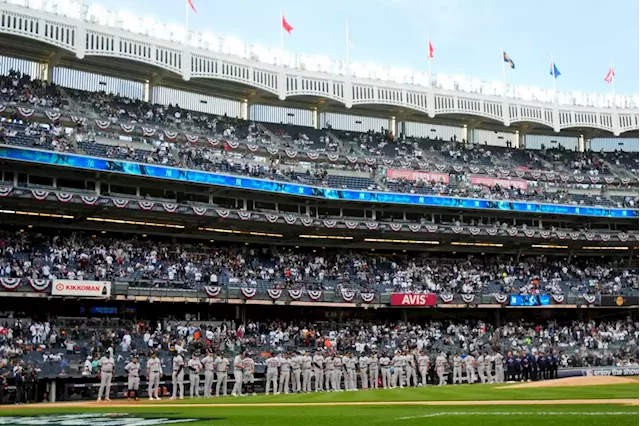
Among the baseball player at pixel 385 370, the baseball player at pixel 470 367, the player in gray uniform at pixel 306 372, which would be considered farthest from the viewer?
the baseball player at pixel 470 367

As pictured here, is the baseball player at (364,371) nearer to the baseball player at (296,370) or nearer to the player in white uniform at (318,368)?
the player in white uniform at (318,368)

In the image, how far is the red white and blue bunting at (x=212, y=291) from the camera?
43094 mm

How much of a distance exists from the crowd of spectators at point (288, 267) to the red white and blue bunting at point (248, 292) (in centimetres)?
60

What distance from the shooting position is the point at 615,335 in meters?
50.0

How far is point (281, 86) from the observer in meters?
55.4

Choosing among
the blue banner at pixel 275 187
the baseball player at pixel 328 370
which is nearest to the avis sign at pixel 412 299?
the blue banner at pixel 275 187

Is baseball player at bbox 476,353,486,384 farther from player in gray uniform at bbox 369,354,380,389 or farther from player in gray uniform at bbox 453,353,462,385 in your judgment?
player in gray uniform at bbox 369,354,380,389

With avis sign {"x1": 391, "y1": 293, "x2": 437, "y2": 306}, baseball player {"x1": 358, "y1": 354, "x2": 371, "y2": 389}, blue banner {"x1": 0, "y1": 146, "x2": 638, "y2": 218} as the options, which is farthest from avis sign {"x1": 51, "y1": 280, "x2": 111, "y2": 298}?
avis sign {"x1": 391, "y1": 293, "x2": 437, "y2": 306}

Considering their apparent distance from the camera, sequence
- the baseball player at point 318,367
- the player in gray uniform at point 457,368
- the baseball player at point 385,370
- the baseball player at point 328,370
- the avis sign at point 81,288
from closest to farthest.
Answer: the baseball player at point 318,367 → the baseball player at point 328,370 → the baseball player at point 385,370 → the player in gray uniform at point 457,368 → the avis sign at point 81,288

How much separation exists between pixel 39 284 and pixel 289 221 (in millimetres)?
15892

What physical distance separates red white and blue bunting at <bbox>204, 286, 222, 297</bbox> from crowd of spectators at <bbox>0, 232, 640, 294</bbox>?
62 cm

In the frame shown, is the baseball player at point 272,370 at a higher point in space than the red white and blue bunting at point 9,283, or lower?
lower

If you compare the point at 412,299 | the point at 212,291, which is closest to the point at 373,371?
the point at 212,291

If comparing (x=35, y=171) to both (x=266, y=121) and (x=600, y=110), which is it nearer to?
(x=266, y=121)
